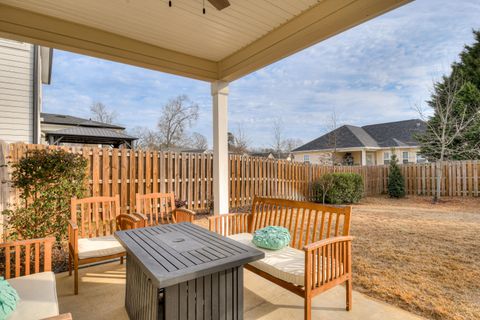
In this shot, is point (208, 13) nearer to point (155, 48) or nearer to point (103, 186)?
point (155, 48)

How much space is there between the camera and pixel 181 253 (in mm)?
1755

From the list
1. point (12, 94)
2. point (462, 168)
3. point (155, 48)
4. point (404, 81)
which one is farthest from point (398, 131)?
point (12, 94)

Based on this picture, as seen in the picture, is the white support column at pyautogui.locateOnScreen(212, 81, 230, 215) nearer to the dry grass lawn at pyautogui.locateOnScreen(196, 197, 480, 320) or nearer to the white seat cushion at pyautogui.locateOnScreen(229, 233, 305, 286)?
the dry grass lawn at pyautogui.locateOnScreen(196, 197, 480, 320)

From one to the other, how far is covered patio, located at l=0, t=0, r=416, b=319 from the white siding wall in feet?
11.3

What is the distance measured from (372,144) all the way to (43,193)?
59.2 feet

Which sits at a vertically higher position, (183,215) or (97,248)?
(183,215)

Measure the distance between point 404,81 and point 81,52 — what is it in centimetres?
1428

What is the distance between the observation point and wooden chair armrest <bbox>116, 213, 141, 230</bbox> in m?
2.78

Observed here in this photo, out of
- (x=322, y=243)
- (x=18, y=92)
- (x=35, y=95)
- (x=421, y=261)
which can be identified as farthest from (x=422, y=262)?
(x=18, y=92)

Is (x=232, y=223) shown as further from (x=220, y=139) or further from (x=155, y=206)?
(x=220, y=139)

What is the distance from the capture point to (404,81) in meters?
12.4

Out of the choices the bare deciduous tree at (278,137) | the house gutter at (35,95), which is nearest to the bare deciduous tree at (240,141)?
the bare deciduous tree at (278,137)

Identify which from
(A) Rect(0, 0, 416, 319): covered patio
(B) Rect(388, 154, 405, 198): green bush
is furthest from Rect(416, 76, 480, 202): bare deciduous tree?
(A) Rect(0, 0, 416, 319): covered patio

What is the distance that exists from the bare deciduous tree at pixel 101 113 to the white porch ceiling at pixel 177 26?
1644 cm
